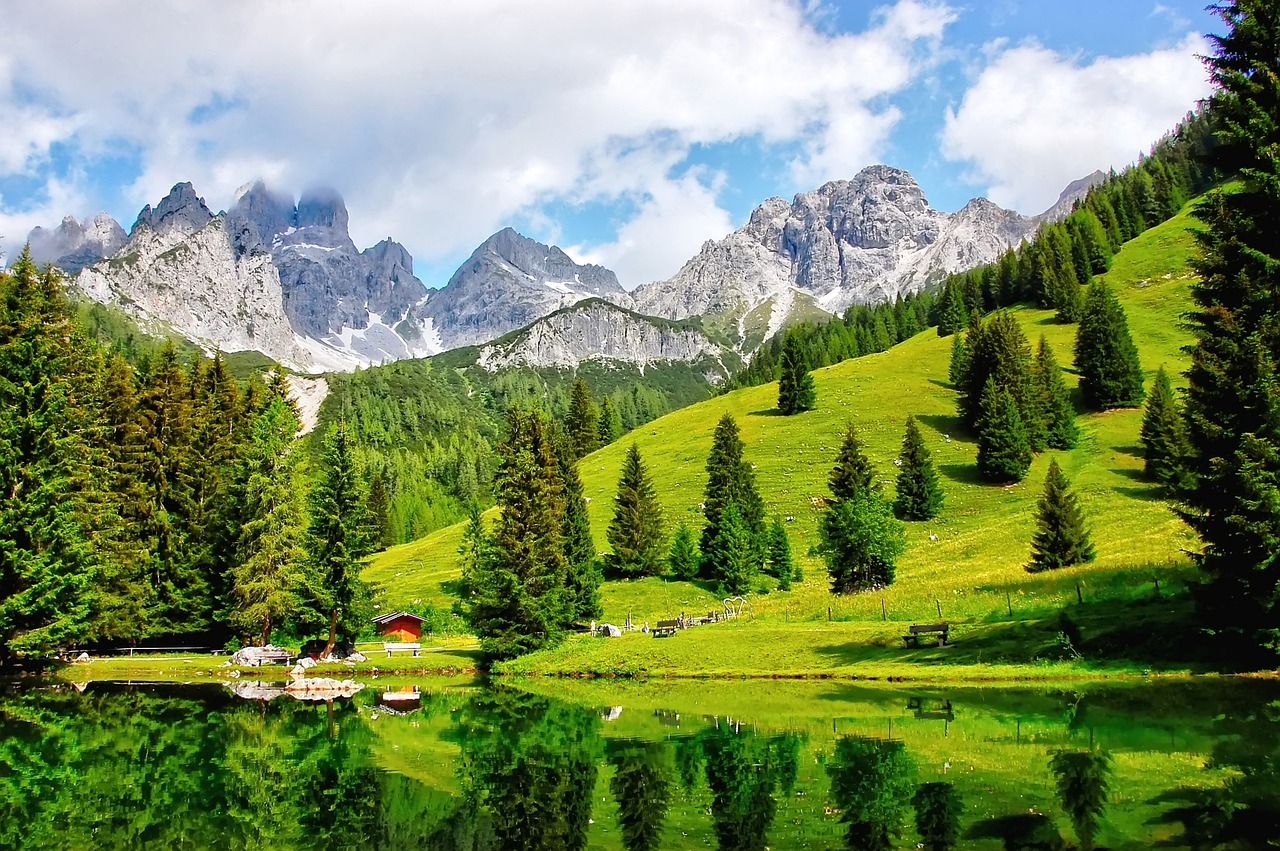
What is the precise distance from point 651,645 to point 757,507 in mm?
30015

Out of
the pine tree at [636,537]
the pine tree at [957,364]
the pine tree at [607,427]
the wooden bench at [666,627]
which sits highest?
the pine tree at [607,427]

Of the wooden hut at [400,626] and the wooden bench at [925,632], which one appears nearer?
the wooden bench at [925,632]

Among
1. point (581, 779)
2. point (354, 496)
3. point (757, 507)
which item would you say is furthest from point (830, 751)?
point (757, 507)

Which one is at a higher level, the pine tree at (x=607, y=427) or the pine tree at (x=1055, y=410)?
the pine tree at (x=607, y=427)

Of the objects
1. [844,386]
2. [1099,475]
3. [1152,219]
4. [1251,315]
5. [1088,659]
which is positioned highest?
[1152,219]

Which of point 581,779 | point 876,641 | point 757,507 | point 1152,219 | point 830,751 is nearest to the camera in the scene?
point 581,779

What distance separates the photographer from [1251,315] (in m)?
25.2

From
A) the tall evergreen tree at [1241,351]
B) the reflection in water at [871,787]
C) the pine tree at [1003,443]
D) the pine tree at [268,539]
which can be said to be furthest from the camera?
the pine tree at [1003,443]

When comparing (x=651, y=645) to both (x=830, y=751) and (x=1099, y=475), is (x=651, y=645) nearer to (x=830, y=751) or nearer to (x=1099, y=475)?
(x=830, y=751)

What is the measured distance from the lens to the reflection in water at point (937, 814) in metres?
11.1

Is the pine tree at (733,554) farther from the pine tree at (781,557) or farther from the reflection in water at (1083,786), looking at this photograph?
the reflection in water at (1083,786)

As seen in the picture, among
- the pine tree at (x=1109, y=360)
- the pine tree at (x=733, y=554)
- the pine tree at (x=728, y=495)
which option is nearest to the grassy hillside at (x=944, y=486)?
the pine tree at (x=733, y=554)

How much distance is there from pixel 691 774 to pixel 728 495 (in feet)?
190

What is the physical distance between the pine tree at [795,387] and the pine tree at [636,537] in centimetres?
4649
